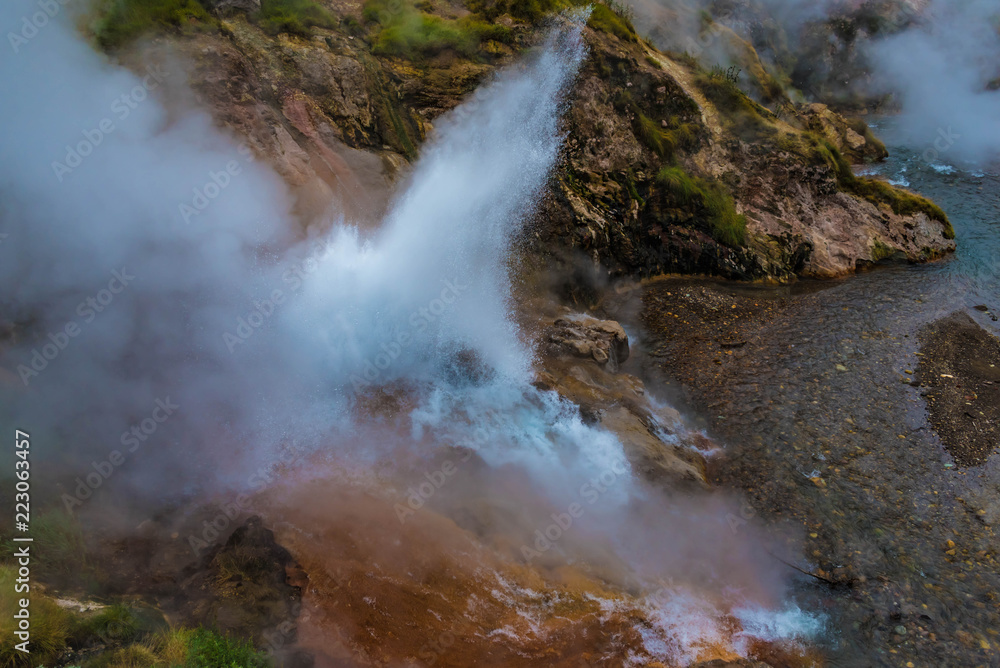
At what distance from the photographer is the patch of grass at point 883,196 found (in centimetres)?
1270

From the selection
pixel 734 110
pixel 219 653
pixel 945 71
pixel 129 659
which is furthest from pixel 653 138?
pixel 945 71

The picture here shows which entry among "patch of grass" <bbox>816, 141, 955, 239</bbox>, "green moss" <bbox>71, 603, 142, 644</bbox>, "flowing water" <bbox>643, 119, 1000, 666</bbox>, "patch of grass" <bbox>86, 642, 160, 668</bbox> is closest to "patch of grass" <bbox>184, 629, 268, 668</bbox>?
"patch of grass" <bbox>86, 642, 160, 668</bbox>

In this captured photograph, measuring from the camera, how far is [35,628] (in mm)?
3172

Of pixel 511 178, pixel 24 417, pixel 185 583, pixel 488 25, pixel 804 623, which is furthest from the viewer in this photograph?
pixel 488 25

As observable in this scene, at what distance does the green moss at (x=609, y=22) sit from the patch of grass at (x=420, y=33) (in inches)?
83.8

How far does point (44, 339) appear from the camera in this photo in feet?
18.4

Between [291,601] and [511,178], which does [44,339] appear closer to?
[291,601]

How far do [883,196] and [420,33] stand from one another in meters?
11.6

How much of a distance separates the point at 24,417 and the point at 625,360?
770 cm

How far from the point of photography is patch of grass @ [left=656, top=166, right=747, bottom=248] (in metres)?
11.2

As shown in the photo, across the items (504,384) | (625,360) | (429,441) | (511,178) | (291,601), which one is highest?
(511,178)

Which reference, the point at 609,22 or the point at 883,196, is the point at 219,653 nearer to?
the point at 609,22

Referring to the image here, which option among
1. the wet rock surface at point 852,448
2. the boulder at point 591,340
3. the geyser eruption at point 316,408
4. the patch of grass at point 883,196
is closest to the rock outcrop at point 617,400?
the boulder at point 591,340

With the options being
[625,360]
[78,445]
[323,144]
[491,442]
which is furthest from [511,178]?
[78,445]
